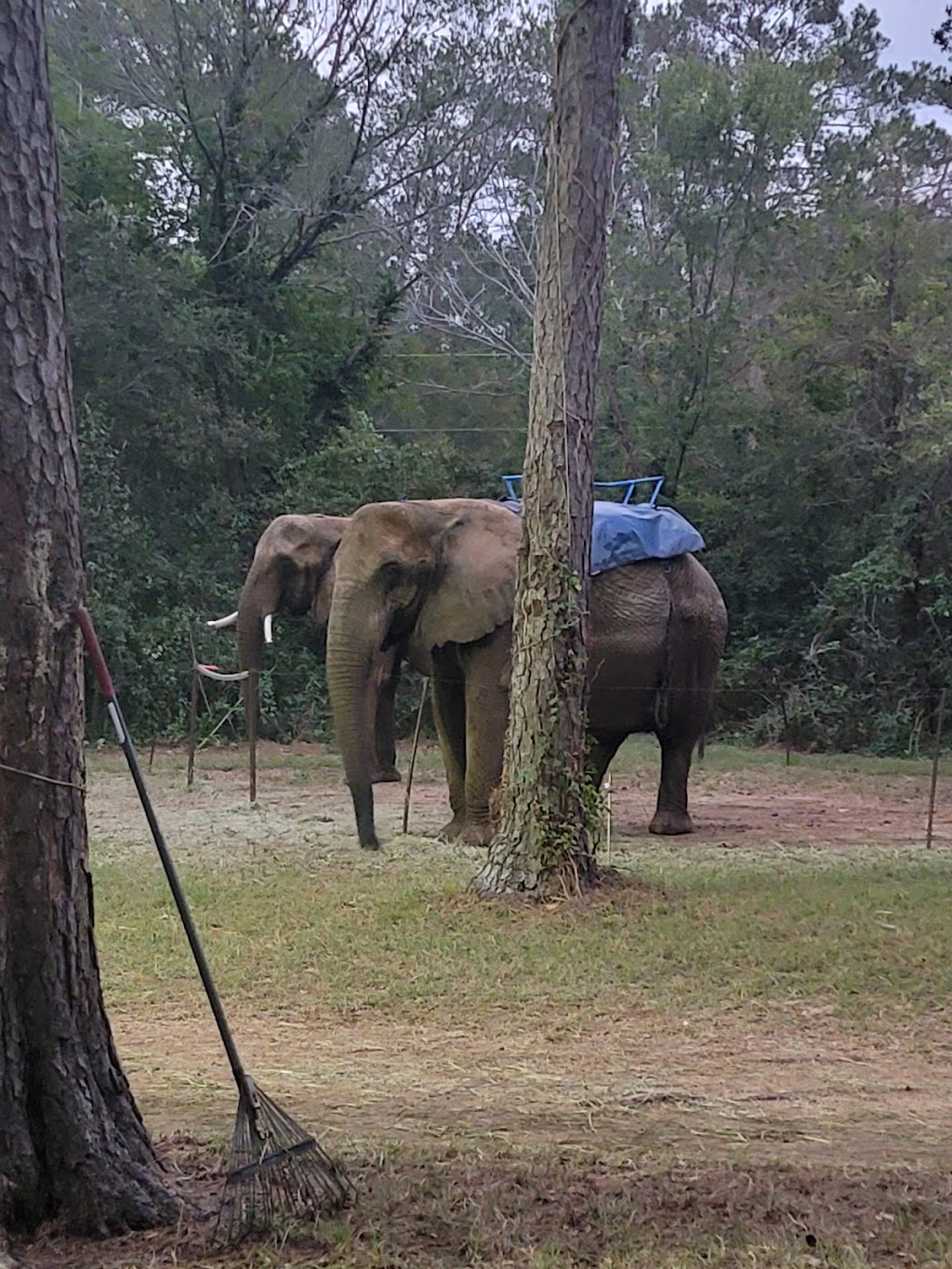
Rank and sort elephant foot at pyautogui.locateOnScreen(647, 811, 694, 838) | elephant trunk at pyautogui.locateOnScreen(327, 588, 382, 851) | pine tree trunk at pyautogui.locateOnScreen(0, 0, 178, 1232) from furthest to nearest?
1. elephant foot at pyautogui.locateOnScreen(647, 811, 694, 838)
2. elephant trunk at pyautogui.locateOnScreen(327, 588, 382, 851)
3. pine tree trunk at pyautogui.locateOnScreen(0, 0, 178, 1232)

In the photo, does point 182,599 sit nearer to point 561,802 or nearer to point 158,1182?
point 561,802

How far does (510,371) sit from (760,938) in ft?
73.1

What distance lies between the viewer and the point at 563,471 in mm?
8617

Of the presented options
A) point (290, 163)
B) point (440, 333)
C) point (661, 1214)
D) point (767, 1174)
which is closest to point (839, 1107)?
point (767, 1174)

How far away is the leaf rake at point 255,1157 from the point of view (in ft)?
12.4

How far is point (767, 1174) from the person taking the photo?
4.34m

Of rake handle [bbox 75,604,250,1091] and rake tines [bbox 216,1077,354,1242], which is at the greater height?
rake handle [bbox 75,604,250,1091]

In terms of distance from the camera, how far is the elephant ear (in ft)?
35.4

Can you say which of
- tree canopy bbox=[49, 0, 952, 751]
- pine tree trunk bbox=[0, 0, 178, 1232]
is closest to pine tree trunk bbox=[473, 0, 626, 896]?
pine tree trunk bbox=[0, 0, 178, 1232]

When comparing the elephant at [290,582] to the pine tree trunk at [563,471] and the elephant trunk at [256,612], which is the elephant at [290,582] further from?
the pine tree trunk at [563,471]

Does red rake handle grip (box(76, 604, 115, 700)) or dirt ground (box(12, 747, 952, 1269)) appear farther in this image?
dirt ground (box(12, 747, 952, 1269))

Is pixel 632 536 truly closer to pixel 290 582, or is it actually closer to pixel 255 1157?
pixel 290 582

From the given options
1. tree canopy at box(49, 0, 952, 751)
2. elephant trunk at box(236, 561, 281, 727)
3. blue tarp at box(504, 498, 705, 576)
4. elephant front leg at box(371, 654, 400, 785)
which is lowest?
elephant front leg at box(371, 654, 400, 785)

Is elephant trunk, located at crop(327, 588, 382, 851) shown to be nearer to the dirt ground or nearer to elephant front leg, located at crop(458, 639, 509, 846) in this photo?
elephant front leg, located at crop(458, 639, 509, 846)
